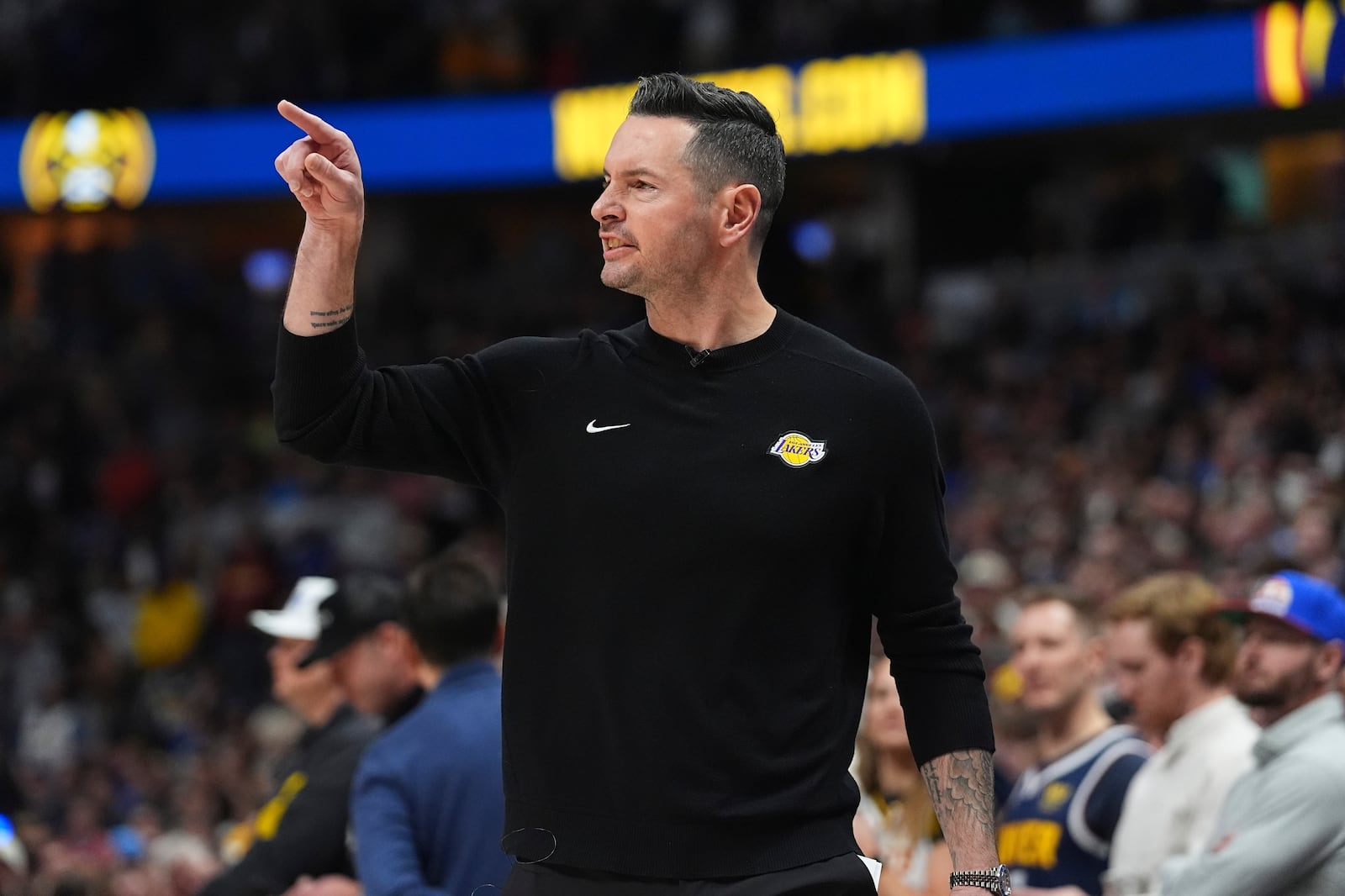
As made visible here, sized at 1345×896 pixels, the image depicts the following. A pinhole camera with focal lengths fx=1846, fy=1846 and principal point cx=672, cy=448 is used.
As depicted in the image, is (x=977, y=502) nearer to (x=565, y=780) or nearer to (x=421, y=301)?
(x=421, y=301)

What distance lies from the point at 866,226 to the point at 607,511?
17119 mm

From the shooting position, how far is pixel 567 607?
270 cm

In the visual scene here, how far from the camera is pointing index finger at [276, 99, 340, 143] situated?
2.61 metres

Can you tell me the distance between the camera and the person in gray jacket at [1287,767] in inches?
167

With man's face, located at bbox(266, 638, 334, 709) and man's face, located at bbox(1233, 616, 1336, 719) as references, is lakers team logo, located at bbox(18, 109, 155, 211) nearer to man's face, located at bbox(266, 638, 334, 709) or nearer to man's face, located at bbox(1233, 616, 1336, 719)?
man's face, located at bbox(266, 638, 334, 709)

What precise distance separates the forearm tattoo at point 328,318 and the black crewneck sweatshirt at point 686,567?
28 mm

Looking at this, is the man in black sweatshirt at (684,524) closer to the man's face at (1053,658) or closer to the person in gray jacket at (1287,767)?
the person in gray jacket at (1287,767)

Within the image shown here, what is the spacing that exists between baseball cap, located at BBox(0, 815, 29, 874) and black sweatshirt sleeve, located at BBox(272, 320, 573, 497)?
348 centimetres

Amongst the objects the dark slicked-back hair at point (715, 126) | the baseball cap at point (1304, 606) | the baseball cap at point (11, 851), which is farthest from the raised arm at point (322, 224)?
the baseball cap at point (11, 851)

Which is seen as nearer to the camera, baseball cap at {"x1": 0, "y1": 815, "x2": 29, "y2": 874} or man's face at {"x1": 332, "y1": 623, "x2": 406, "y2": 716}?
man's face at {"x1": 332, "y1": 623, "x2": 406, "y2": 716}

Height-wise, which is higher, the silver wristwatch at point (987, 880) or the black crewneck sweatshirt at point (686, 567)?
the black crewneck sweatshirt at point (686, 567)

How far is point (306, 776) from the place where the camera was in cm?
494

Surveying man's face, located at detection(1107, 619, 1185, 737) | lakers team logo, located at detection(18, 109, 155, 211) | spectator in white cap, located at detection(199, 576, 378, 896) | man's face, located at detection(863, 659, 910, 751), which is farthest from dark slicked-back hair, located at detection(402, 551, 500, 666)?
lakers team logo, located at detection(18, 109, 155, 211)

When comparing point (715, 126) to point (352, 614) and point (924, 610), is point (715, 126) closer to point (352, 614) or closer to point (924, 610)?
point (924, 610)
